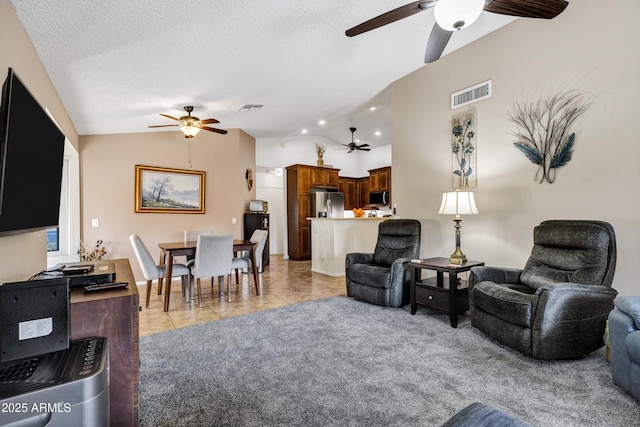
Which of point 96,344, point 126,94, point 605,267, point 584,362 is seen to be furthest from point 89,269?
point 605,267

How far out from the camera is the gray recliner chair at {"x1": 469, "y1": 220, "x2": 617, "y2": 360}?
2209mm

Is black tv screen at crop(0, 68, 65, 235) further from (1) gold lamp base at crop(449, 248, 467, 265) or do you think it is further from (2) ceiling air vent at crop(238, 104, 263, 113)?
(1) gold lamp base at crop(449, 248, 467, 265)

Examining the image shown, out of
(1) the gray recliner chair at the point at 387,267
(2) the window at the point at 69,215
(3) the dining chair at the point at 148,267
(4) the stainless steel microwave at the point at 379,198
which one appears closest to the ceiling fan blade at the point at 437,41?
(1) the gray recliner chair at the point at 387,267

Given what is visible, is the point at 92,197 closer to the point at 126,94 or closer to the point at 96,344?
the point at 126,94

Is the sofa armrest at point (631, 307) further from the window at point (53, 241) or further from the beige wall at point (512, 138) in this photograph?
the window at point (53, 241)

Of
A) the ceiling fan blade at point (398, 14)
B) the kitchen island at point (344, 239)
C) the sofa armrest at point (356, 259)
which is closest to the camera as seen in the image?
the ceiling fan blade at point (398, 14)

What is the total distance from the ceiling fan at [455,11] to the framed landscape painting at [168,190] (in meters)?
4.13

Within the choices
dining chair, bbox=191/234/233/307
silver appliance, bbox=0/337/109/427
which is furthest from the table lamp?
silver appliance, bbox=0/337/109/427

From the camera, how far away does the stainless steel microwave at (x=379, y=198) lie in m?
8.35

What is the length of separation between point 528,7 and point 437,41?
2.02 feet

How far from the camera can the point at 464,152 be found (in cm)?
370

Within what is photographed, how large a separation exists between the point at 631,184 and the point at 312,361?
2813 mm

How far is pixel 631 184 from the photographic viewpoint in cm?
245

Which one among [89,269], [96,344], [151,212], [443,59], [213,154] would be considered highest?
[443,59]
